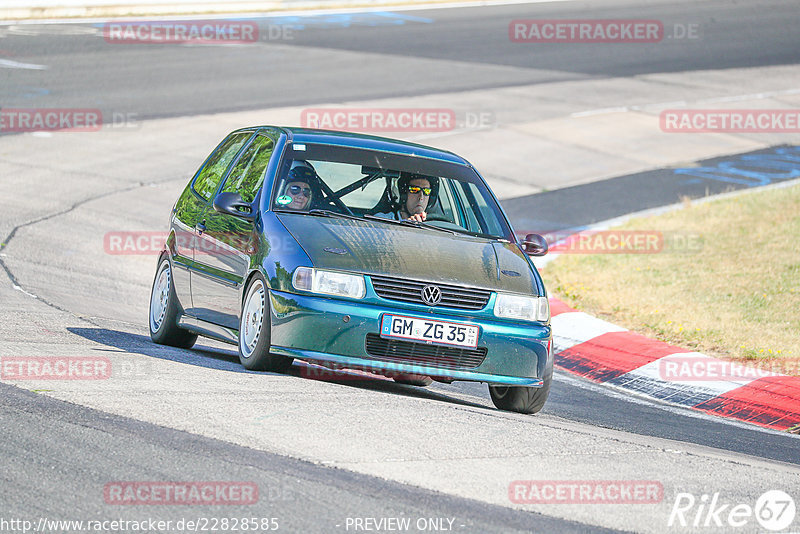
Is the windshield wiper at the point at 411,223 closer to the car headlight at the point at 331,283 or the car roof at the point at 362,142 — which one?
the car roof at the point at 362,142

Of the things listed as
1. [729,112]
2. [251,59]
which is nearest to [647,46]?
[729,112]

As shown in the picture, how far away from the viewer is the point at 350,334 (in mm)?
7105

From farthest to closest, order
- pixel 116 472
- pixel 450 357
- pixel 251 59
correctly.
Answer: pixel 251 59
pixel 450 357
pixel 116 472

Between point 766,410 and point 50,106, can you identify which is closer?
point 766,410

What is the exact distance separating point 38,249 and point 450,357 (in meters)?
6.79

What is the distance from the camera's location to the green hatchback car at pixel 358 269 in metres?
7.17

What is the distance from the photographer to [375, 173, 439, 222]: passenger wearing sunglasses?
831 cm

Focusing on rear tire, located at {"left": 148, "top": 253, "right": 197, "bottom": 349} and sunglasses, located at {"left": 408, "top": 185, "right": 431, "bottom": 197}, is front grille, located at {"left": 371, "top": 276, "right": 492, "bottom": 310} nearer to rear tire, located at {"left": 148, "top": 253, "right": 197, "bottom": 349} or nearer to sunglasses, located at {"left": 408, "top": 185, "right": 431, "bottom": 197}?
sunglasses, located at {"left": 408, "top": 185, "right": 431, "bottom": 197}

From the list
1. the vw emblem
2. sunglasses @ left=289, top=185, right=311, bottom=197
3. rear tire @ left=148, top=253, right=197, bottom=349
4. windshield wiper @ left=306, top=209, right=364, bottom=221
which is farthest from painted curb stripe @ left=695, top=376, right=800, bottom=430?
rear tire @ left=148, top=253, right=197, bottom=349

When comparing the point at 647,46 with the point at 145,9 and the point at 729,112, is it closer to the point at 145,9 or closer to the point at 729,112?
the point at 729,112

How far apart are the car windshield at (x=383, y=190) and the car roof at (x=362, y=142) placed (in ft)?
0.21

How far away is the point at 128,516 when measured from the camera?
15.4 ft

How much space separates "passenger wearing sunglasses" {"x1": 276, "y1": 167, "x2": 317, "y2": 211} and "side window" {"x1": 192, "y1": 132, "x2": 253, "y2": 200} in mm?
1048

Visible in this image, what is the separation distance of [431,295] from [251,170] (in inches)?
80.4
